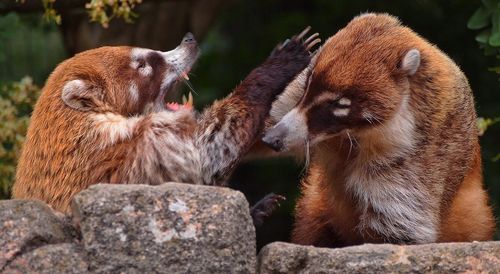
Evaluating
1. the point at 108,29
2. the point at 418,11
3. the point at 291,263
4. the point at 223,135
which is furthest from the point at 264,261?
the point at 418,11

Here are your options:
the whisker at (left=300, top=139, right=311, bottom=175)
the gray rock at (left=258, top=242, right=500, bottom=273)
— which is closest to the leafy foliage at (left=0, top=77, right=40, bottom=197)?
the whisker at (left=300, top=139, right=311, bottom=175)

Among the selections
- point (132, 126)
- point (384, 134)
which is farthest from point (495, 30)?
point (132, 126)

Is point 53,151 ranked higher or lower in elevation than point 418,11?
higher

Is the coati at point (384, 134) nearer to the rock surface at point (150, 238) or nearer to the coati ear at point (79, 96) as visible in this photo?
the coati ear at point (79, 96)

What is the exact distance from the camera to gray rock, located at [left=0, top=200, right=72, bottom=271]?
13.7 ft

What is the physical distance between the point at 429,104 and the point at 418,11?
15.0ft

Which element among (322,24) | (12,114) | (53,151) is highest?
(53,151)

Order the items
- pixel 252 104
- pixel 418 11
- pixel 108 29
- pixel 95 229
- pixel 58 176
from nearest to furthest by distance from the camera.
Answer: pixel 95 229 → pixel 58 176 → pixel 252 104 → pixel 108 29 → pixel 418 11

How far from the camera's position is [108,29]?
8727 mm

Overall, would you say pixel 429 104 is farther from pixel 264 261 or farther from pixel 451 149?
pixel 264 261

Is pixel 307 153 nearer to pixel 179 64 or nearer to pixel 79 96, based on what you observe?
pixel 179 64

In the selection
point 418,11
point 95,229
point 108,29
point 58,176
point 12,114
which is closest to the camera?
point 95,229

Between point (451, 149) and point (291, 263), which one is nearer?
point (291, 263)

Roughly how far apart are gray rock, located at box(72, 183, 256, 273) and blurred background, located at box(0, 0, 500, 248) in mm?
2303
